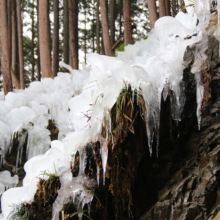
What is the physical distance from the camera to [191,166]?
2783 mm

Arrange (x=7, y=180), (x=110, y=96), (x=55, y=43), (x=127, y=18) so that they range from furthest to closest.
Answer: (x=55, y=43) → (x=127, y=18) → (x=7, y=180) → (x=110, y=96)

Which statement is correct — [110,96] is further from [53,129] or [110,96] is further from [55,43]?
[55,43]

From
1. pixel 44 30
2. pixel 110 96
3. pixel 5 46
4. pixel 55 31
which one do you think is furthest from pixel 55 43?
pixel 110 96

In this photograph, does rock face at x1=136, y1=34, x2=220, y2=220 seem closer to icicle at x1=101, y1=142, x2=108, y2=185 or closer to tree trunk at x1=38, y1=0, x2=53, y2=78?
icicle at x1=101, y1=142, x2=108, y2=185

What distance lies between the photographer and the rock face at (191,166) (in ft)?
8.27

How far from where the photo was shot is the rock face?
252cm

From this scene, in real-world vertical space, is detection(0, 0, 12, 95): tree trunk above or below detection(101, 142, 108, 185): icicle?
above

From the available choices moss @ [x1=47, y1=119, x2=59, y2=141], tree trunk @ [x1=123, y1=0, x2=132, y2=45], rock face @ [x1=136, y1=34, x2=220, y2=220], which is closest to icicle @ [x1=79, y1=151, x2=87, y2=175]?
rock face @ [x1=136, y1=34, x2=220, y2=220]

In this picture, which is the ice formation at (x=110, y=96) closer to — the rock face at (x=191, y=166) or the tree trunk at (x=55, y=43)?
the rock face at (x=191, y=166)

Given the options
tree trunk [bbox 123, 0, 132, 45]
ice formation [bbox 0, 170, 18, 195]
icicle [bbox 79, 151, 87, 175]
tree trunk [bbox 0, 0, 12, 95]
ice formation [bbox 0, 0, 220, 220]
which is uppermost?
tree trunk [bbox 123, 0, 132, 45]

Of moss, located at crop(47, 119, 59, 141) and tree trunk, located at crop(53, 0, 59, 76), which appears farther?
tree trunk, located at crop(53, 0, 59, 76)

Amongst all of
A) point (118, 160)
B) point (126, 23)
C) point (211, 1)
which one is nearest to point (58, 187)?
point (118, 160)

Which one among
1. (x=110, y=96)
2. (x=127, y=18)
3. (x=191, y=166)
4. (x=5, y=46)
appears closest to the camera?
(x=110, y=96)

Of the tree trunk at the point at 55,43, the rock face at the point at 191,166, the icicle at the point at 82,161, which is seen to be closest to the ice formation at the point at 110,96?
the icicle at the point at 82,161
